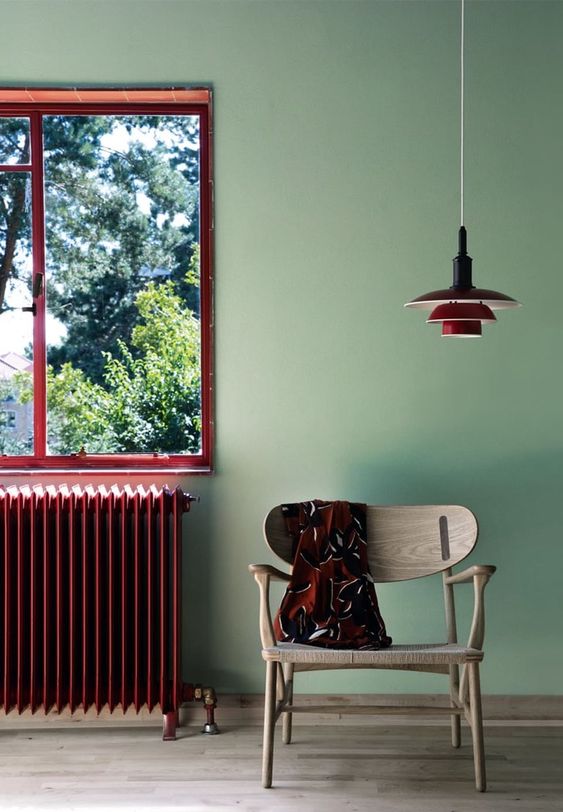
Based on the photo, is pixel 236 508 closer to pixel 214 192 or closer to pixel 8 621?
pixel 8 621

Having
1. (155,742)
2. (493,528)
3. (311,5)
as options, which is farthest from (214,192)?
(155,742)

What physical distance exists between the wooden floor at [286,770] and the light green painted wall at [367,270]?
0.92ft

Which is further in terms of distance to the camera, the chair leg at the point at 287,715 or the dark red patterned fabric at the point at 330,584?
the chair leg at the point at 287,715

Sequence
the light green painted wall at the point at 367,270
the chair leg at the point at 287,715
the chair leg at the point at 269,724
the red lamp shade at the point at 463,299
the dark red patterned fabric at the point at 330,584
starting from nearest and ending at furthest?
the red lamp shade at the point at 463,299
the chair leg at the point at 269,724
the dark red patterned fabric at the point at 330,584
the chair leg at the point at 287,715
the light green painted wall at the point at 367,270

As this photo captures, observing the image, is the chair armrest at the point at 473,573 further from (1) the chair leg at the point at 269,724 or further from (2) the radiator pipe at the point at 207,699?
(2) the radiator pipe at the point at 207,699

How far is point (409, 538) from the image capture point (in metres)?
3.27

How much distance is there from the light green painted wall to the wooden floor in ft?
0.92

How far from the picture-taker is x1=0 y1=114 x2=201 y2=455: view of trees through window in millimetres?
3598

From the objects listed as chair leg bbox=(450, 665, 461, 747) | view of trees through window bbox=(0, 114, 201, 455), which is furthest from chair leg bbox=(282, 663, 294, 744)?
view of trees through window bbox=(0, 114, 201, 455)

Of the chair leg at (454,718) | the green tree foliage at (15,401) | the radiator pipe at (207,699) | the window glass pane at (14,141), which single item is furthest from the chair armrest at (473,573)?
the window glass pane at (14,141)

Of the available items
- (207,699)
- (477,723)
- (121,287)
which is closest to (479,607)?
(477,723)

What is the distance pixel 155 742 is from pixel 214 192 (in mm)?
2055

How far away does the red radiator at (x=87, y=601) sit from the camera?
328 centimetres

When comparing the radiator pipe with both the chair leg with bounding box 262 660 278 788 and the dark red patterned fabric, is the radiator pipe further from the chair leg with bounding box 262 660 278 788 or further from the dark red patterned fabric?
the chair leg with bounding box 262 660 278 788
